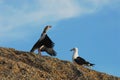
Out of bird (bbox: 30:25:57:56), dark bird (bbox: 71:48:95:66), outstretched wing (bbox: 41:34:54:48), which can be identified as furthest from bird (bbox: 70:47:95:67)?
outstretched wing (bbox: 41:34:54:48)

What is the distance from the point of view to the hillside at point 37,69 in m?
23.3

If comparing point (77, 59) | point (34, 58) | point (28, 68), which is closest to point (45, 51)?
point (77, 59)

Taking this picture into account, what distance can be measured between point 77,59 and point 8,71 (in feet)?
24.9

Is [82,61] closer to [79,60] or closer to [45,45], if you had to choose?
[79,60]

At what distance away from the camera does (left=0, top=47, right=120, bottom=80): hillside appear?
23.3 m

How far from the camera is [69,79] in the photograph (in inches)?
967

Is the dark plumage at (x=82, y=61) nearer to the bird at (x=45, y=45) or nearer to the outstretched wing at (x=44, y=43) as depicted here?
the bird at (x=45, y=45)

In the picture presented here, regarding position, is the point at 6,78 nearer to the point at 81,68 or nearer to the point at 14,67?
the point at 14,67

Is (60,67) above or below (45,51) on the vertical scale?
below

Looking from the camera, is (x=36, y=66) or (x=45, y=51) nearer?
(x=36, y=66)

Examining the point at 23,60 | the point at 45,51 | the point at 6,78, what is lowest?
the point at 6,78

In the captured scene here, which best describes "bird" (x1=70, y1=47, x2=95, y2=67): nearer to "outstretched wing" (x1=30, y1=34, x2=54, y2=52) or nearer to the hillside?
"outstretched wing" (x1=30, y1=34, x2=54, y2=52)

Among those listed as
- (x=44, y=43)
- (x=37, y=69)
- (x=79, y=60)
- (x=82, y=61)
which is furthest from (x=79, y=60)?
(x=37, y=69)

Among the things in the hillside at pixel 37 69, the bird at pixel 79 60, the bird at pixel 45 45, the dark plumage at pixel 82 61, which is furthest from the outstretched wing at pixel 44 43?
the hillside at pixel 37 69
